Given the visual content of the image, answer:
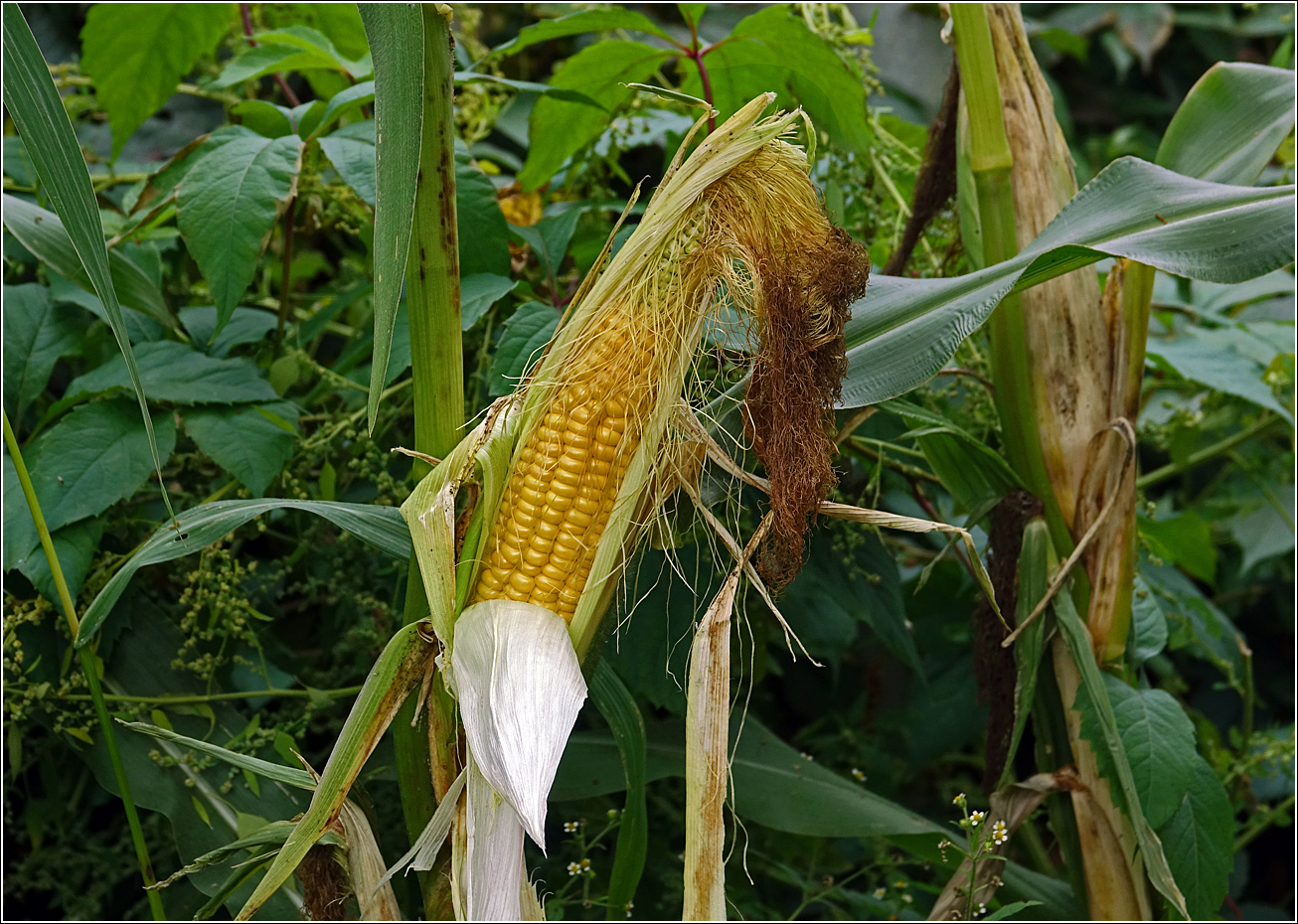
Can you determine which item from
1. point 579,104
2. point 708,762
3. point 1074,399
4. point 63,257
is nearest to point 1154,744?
point 1074,399

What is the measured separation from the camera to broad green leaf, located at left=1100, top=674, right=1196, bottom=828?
1.65 ft

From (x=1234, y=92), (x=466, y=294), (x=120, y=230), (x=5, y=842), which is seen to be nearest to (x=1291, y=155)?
(x=1234, y=92)

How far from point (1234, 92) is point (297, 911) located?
796 mm

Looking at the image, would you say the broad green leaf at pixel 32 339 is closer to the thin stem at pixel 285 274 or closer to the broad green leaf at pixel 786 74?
the thin stem at pixel 285 274

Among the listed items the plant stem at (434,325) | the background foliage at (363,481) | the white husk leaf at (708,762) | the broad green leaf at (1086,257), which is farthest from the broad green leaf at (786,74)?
the white husk leaf at (708,762)

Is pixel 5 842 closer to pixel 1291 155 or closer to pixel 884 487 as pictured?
pixel 884 487

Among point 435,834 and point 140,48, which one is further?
point 140,48

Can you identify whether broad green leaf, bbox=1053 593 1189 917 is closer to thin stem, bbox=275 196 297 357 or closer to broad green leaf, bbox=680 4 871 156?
broad green leaf, bbox=680 4 871 156

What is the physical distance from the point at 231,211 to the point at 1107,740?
58 cm

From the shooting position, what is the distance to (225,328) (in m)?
0.61

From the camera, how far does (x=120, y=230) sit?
23.8 inches

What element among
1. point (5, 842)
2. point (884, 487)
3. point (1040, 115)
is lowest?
point (5, 842)

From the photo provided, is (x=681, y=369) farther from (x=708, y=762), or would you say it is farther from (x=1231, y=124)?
(x=1231, y=124)

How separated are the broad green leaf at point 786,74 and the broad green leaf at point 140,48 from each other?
353 millimetres
